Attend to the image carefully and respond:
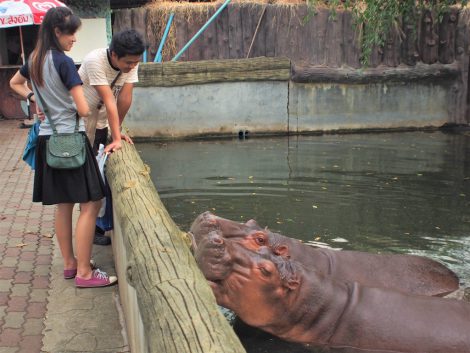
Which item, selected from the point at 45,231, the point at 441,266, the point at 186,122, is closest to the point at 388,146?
the point at 186,122

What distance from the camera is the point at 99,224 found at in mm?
4762

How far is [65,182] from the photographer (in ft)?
12.3

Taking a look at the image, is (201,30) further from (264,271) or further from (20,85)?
(264,271)

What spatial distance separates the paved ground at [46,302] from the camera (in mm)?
3338

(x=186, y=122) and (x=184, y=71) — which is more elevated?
(x=184, y=71)

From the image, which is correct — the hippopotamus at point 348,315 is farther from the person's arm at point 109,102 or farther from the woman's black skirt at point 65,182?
the person's arm at point 109,102

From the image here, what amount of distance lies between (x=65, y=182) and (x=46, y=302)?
0.75 m

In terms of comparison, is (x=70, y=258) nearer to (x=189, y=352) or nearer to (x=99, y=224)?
(x=99, y=224)

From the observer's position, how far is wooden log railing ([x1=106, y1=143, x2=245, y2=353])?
1.84m

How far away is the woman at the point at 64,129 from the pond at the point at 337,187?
1272 mm

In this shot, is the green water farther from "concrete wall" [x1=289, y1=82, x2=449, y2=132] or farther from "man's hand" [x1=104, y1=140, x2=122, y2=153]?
"man's hand" [x1=104, y1=140, x2=122, y2=153]

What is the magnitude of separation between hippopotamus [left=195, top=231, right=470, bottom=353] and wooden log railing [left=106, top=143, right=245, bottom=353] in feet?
1.29

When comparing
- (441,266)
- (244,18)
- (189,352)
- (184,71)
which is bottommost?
(441,266)

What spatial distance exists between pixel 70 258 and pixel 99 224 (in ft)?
2.32
